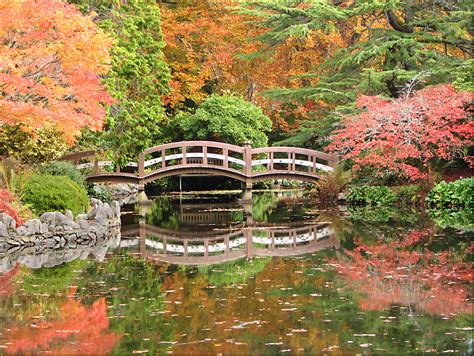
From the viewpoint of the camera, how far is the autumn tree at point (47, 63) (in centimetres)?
1477

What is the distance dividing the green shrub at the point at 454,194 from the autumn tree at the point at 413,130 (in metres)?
0.70

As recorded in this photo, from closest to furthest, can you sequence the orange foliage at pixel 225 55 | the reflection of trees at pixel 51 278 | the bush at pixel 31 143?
the reflection of trees at pixel 51 278, the bush at pixel 31 143, the orange foliage at pixel 225 55

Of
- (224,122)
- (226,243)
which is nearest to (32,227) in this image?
(226,243)

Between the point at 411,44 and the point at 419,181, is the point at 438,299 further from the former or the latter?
the point at 411,44

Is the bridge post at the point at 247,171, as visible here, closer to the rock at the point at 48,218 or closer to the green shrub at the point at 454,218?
the green shrub at the point at 454,218

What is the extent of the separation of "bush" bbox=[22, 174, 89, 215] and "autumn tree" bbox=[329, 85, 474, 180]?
8.94 m

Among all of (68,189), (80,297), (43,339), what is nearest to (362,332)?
(43,339)

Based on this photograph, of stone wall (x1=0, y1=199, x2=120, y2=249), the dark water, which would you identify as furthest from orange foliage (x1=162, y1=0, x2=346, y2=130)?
the dark water

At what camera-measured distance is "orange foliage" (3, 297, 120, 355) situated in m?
8.28

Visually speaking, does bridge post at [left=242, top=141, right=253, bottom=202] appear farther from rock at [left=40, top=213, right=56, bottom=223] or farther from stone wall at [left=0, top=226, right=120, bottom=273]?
rock at [left=40, top=213, right=56, bottom=223]

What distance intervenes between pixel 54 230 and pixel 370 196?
38.1 ft

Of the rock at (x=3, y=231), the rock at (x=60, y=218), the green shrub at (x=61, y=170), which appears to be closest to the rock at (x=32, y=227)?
the rock at (x=3, y=231)

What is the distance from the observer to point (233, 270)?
13250 millimetres

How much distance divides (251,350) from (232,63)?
26572 millimetres
